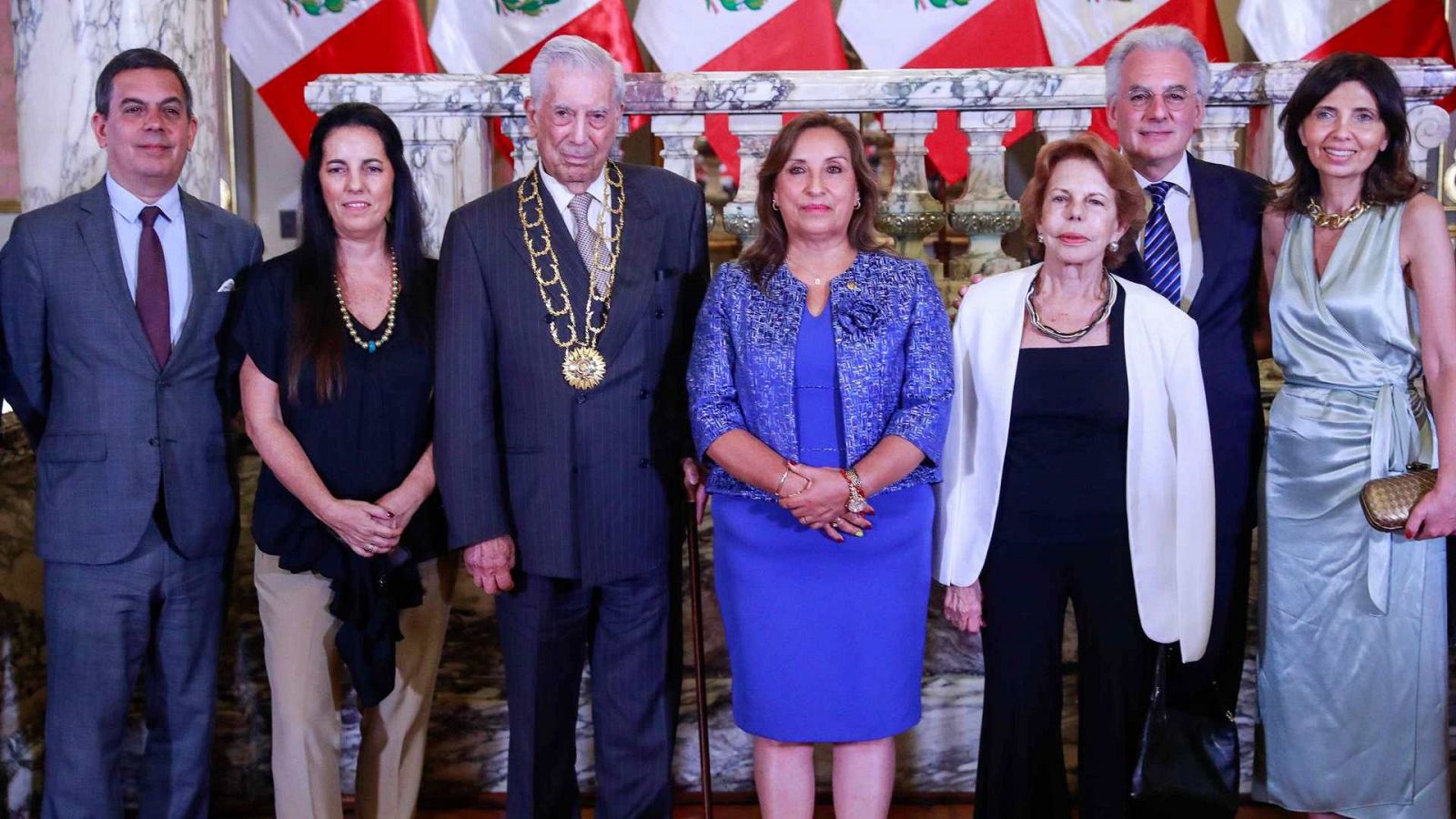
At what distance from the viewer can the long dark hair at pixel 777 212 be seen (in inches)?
109

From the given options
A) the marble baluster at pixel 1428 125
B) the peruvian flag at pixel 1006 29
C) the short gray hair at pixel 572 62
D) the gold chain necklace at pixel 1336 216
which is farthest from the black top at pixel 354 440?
the peruvian flag at pixel 1006 29

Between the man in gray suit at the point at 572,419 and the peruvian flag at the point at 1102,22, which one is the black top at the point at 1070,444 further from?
the peruvian flag at the point at 1102,22

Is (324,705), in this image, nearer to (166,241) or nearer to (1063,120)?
(166,241)

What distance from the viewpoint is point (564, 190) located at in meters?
2.85

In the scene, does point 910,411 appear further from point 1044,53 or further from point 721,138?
point 1044,53

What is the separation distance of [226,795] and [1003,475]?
2.16m

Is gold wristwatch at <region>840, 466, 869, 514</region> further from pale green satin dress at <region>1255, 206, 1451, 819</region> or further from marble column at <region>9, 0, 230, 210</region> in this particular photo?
marble column at <region>9, 0, 230, 210</region>


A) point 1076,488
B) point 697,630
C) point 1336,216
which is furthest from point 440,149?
point 1336,216

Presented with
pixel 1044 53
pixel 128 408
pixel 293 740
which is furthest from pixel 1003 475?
pixel 1044 53

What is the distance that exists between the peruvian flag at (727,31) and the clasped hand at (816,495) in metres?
3.27

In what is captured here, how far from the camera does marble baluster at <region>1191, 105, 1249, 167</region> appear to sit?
12.7 feet

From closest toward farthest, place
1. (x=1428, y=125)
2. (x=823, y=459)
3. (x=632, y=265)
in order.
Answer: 1. (x=823, y=459)
2. (x=632, y=265)
3. (x=1428, y=125)

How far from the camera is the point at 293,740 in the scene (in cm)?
289

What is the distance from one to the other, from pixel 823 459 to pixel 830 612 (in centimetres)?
29
